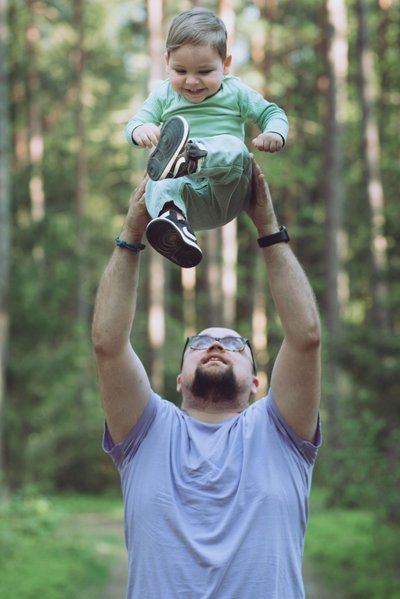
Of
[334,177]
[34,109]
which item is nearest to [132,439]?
[334,177]

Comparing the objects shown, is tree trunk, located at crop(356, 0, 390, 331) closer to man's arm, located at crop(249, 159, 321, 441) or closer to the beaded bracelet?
man's arm, located at crop(249, 159, 321, 441)

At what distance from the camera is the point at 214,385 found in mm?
4027

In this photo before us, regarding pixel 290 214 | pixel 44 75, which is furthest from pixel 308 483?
pixel 290 214

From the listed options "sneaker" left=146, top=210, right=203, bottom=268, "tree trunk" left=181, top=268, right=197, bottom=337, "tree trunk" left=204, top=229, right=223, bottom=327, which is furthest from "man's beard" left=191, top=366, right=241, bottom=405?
"tree trunk" left=181, top=268, right=197, bottom=337

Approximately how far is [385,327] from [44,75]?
16.8 metres

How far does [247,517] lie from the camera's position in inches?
145

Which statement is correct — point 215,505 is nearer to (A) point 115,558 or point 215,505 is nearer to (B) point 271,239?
(B) point 271,239

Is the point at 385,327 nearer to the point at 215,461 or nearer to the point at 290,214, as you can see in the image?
the point at 215,461

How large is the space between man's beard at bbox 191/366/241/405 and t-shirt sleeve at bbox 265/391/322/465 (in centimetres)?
21

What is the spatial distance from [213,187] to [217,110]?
29 cm

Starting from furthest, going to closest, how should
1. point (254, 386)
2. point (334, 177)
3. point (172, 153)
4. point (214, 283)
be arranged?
point (214, 283) < point (334, 177) < point (254, 386) < point (172, 153)

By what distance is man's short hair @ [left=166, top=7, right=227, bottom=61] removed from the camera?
11.6 feet

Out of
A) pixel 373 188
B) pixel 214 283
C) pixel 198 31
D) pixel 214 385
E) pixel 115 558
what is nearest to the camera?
pixel 198 31

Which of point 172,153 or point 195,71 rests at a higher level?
point 195,71
